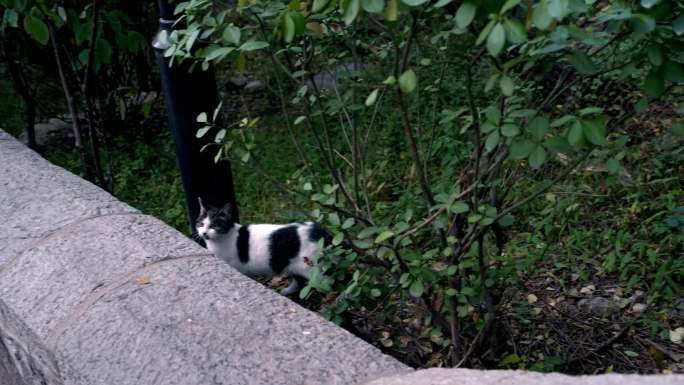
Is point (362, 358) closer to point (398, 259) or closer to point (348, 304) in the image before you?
point (398, 259)

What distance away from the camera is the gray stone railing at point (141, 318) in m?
1.72

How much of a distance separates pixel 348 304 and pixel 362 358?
806mm

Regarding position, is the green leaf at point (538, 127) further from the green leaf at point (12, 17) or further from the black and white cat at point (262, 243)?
the green leaf at point (12, 17)

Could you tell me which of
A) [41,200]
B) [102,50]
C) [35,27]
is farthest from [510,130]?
[102,50]

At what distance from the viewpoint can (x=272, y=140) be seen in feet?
17.4

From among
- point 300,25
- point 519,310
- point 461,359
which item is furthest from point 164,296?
point 519,310

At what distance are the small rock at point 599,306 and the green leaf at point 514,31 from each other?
1819 mm

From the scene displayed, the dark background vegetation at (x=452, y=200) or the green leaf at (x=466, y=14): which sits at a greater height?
the green leaf at (x=466, y=14)

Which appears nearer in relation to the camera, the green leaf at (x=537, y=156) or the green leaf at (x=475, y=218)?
the green leaf at (x=537, y=156)

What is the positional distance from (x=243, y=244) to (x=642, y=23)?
7.64 ft

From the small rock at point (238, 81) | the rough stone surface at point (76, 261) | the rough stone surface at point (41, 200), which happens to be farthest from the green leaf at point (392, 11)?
the small rock at point (238, 81)

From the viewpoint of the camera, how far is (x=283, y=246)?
337 cm

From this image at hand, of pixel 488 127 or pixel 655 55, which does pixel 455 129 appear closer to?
pixel 488 127

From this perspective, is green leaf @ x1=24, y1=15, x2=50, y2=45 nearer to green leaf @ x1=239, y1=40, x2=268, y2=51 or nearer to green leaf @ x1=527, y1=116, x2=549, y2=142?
green leaf @ x1=239, y1=40, x2=268, y2=51
